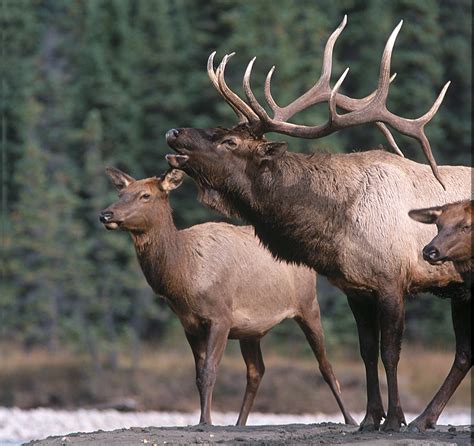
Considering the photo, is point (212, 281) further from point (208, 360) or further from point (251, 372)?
point (251, 372)

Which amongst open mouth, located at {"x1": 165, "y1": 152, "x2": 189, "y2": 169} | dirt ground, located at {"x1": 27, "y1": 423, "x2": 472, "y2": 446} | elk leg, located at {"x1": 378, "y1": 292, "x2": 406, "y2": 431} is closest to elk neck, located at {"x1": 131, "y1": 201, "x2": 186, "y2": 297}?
dirt ground, located at {"x1": 27, "y1": 423, "x2": 472, "y2": 446}

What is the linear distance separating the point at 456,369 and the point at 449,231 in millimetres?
1482

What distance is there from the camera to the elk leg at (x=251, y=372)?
13.7 m

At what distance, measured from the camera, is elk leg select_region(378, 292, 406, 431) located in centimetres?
1058

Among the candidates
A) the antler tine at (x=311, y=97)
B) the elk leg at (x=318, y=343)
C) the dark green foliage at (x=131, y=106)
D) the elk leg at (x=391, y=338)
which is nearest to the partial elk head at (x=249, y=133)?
the antler tine at (x=311, y=97)

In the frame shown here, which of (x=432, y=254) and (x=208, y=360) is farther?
(x=208, y=360)

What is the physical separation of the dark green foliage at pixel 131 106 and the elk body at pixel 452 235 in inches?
854

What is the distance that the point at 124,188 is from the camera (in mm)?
13805

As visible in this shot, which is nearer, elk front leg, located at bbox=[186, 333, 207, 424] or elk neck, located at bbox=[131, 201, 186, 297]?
elk front leg, located at bbox=[186, 333, 207, 424]

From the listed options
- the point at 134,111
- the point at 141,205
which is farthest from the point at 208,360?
the point at 134,111

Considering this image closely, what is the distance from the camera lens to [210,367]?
1290cm

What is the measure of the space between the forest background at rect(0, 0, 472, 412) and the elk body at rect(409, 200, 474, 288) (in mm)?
21237

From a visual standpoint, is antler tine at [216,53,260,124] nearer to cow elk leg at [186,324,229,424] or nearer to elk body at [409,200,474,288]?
elk body at [409,200,474,288]

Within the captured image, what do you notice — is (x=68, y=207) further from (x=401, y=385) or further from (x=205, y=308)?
(x=205, y=308)
